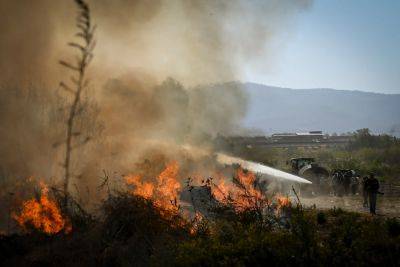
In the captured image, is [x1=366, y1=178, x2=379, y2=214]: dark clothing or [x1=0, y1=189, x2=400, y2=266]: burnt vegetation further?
[x1=366, y1=178, x2=379, y2=214]: dark clothing

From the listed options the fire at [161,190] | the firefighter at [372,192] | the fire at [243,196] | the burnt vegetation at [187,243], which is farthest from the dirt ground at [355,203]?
the fire at [161,190]

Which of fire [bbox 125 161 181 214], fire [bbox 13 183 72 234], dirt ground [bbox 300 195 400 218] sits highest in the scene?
fire [bbox 125 161 181 214]

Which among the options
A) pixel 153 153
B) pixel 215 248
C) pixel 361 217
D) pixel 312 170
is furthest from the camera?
pixel 312 170

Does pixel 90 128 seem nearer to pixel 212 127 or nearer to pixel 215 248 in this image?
pixel 215 248

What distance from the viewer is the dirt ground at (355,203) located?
58.7 feet

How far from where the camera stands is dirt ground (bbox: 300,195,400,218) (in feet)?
58.7

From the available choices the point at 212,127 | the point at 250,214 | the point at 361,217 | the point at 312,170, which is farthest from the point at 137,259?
the point at 212,127

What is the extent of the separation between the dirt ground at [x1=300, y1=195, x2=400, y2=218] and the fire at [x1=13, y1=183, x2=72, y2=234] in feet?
41.6

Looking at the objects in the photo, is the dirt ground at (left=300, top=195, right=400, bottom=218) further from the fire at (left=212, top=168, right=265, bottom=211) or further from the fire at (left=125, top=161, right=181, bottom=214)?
the fire at (left=125, top=161, right=181, bottom=214)

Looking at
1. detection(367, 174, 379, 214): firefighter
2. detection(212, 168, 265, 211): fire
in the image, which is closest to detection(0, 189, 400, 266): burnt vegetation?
detection(212, 168, 265, 211): fire

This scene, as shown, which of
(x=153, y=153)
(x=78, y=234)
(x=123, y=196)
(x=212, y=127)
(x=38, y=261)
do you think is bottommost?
(x=38, y=261)

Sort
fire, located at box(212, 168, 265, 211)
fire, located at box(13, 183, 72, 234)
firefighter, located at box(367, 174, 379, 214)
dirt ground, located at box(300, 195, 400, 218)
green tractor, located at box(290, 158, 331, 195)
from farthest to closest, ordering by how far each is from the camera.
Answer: green tractor, located at box(290, 158, 331, 195)
dirt ground, located at box(300, 195, 400, 218)
firefighter, located at box(367, 174, 379, 214)
fire, located at box(212, 168, 265, 211)
fire, located at box(13, 183, 72, 234)

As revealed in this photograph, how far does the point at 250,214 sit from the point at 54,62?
14239 mm

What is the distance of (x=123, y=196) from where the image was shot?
35.8ft
